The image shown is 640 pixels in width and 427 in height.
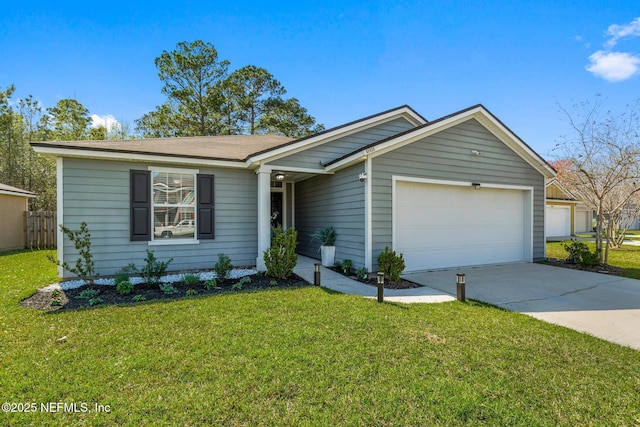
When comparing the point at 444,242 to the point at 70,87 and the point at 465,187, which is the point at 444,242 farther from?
the point at 70,87

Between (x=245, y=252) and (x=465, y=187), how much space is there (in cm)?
655

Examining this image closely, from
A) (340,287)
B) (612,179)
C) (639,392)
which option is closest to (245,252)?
(340,287)

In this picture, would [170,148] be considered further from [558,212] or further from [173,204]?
[558,212]

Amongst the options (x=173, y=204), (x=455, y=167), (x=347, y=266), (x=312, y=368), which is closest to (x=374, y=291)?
(x=347, y=266)

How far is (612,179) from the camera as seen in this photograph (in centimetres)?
923

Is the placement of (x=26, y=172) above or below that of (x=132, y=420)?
above

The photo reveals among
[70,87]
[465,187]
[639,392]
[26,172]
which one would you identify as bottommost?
[639,392]

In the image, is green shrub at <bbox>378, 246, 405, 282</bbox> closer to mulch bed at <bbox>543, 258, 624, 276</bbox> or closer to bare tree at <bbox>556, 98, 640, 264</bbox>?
mulch bed at <bbox>543, 258, 624, 276</bbox>

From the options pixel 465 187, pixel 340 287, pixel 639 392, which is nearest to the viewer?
pixel 639 392

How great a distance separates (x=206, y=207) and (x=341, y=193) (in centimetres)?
360

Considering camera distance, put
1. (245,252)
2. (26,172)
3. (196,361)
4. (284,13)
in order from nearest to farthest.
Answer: (196,361)
(245,252)
(284,13)
(26,172)

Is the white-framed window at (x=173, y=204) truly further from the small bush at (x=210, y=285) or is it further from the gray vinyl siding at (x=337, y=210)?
the gray vinyl siding at (x=337, y=210)

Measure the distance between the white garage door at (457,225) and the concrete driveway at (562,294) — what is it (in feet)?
1.57

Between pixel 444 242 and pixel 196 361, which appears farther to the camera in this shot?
pixel 444 242
